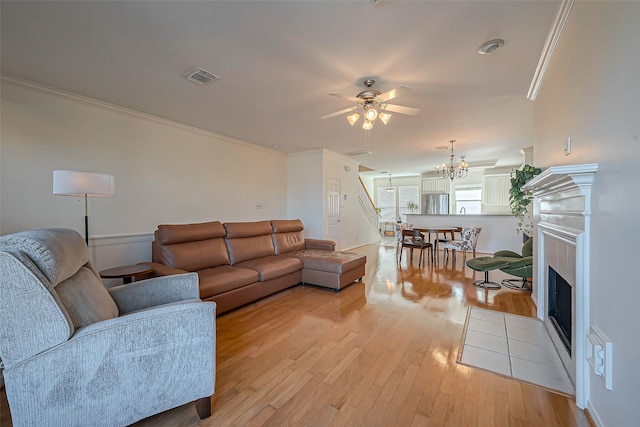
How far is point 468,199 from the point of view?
948 centimetres

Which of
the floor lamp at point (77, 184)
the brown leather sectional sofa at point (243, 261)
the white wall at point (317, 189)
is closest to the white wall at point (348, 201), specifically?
the white wall at point (317, 189)

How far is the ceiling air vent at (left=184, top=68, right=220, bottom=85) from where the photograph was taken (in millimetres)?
2707

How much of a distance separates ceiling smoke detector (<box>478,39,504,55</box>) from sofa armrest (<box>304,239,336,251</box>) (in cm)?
345

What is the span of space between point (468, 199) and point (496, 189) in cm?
94

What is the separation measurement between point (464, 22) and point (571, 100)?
0.97 meters

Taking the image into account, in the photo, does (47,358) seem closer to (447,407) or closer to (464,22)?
(447,407)

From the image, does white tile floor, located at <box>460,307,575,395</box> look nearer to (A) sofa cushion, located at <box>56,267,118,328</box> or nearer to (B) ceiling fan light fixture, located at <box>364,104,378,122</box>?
(B) ceiling fan light fixture, located at <box>364,104,378,122</box>

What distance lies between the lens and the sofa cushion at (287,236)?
470cm

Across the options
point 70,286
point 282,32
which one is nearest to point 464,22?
point 282,32

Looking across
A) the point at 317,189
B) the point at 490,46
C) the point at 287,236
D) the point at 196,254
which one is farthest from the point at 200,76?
the point at 317,189

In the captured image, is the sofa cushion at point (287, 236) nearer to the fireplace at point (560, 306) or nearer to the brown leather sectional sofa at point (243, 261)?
the brown leather sectional sofa at point (243, 261)

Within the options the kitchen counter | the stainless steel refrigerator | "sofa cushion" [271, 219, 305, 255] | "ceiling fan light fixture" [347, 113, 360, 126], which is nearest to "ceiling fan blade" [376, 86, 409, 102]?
"ceiling fan light fixture" [347, 113, 360, 126]

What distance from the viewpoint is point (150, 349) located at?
52.6 inches

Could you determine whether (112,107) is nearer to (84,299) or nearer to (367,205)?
(84,299)
